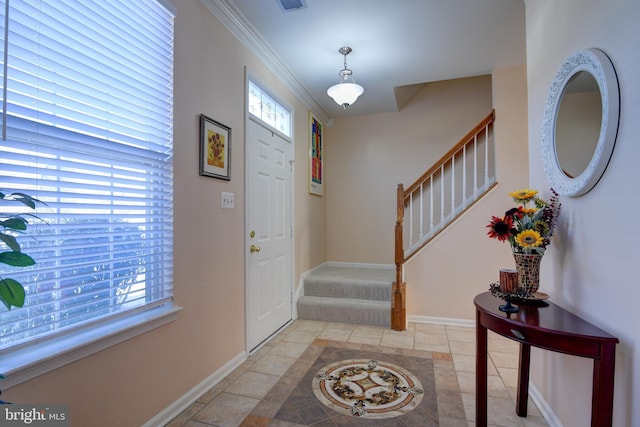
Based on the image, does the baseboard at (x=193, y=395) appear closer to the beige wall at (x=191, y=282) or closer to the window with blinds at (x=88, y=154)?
the beige wall at (x=191, y=282)

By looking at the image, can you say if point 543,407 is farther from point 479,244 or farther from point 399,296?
point 479,244

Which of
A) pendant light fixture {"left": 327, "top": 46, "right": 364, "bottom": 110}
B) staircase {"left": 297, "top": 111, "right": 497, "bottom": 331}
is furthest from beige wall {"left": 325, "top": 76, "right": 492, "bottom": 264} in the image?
pendant light fixture {"left": 327, "top": 46, "right": 364, "bottom": 110}

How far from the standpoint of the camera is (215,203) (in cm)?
225

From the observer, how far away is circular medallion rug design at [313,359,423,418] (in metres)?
1.94

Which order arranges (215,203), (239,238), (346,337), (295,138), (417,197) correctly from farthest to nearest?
(417,197)
(295,138)
(346,337)
(239,238)
(215,203)

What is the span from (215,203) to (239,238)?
0.42 meters

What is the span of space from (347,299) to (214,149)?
7.66 feet

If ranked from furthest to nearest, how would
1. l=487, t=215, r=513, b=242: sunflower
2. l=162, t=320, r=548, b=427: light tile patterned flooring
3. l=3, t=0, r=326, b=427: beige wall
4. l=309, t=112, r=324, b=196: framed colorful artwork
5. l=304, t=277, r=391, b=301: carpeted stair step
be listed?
l=309, t=112, r=324, b=196: framed colorful artwork, l=304, t=277, r=391, b=301: carpeted stair step, l=162, t=320, r=548, b=427: light tile patterned flooring, l=487, t=215, r=513, b=242: sunflower, l=3, t=0, r=326, b=427: beige wall

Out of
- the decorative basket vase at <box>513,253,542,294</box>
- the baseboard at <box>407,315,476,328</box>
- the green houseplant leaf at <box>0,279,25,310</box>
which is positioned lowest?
the baseboard at <box>407,315,476,328</box>

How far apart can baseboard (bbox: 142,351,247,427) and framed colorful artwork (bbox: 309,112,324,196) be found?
2328 mm

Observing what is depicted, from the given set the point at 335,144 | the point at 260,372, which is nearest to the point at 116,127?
the point at 260,372

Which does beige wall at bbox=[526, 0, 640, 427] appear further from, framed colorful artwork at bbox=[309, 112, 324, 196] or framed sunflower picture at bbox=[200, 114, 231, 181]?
framed colorful artwork at bbox=[309, 112, 324, 196]

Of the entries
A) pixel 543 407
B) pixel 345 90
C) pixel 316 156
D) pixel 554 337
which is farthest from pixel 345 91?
pixel 543 407

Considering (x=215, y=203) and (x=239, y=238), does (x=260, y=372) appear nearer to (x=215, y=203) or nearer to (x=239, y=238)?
(x=239, y=238)
